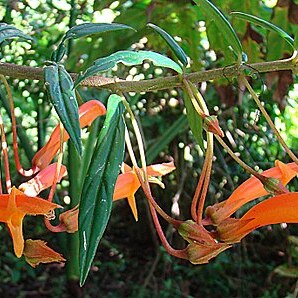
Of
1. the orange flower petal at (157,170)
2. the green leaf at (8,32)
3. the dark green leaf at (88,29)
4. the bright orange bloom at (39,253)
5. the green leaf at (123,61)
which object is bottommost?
the bright orange bloom at (39,253)

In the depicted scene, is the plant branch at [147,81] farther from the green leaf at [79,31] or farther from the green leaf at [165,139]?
the green leaf at [165,139]

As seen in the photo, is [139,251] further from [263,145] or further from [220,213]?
[220,213]

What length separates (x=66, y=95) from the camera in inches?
19.6

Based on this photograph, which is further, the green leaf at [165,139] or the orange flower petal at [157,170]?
the green leaf at [165,139]

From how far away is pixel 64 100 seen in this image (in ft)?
1.62

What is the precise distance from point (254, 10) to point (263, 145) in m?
1.18

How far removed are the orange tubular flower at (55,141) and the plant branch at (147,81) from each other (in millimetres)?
94

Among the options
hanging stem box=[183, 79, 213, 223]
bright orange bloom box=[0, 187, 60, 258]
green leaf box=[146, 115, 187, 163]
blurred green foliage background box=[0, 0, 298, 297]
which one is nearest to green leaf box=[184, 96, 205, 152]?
hanging stem box=[183, 79, 213, 223]

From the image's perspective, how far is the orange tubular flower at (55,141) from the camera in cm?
63

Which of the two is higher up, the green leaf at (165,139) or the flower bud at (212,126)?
the flower bud at (212,126)

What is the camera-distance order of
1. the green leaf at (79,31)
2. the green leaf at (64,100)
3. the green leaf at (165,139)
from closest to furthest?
1. the green leaf at (64,100)
2. the green leaf at (79,31)
3. the green leaf at (165,139)

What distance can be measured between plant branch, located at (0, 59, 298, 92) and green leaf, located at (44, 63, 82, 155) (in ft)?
0.10

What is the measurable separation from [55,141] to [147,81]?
144 millimetres

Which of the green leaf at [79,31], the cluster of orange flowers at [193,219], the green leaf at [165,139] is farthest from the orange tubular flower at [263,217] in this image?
the green leaf at [165,139]
